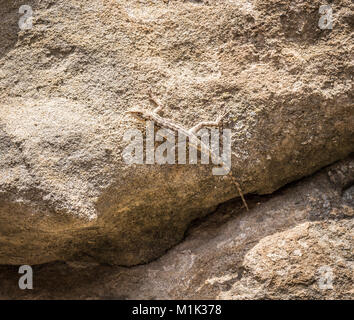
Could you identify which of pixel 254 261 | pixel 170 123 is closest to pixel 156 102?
pixel 170 123

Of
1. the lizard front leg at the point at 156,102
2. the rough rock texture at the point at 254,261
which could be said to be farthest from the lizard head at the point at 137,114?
the rough rock texture at the point at 254,261

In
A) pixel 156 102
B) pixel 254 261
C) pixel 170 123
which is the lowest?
pixel 254 261

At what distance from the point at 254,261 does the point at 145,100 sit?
1.50 metres

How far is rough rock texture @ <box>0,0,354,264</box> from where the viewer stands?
3.36 m

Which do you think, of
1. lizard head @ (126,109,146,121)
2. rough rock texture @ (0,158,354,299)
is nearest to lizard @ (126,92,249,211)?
lizard head @ (126,109,146,121)

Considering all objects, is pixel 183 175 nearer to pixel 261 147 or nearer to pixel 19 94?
pixel 261 147

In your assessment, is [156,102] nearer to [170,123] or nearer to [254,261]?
[170,123]

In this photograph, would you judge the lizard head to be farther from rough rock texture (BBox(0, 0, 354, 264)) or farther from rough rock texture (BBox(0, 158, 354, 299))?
rough rock texture (BBox(0, 158, 354, 299))

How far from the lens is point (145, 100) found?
3467 mm

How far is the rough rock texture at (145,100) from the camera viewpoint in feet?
11.0

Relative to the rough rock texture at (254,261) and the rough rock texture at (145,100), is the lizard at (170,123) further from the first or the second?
the rough rock texture at (254,261)

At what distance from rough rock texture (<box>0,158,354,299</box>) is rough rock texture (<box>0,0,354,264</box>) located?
0.13m

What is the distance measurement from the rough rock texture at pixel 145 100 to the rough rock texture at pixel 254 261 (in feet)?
0.41
